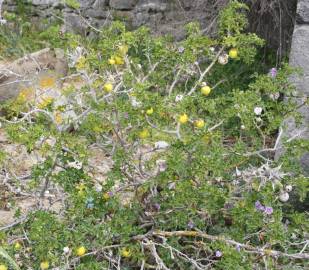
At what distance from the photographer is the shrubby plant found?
2.44m

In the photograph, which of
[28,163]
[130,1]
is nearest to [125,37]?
[28,163]

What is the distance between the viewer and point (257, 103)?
2691mm

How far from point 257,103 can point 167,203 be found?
0.57 metres

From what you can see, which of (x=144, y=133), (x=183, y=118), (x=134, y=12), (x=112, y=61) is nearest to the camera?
(x=183, y=118)

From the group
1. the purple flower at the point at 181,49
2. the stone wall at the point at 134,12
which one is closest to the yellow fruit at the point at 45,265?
the purple flower at the point at 181,49

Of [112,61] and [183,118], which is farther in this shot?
[112,61]

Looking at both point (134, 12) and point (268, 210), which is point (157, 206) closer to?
point (268, 210)

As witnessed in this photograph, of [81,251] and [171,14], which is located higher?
[81,251]

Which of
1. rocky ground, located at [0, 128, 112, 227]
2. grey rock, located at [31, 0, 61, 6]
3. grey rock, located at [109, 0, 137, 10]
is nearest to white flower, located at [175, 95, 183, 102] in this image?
rocky ground, located at [0, 128, 112, 227]

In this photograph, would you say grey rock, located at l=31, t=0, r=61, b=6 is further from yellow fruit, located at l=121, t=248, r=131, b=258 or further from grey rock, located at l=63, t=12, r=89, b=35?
yellow fruit, located at l=121, t=248, r=131, b=258

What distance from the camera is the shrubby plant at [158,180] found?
2441mm

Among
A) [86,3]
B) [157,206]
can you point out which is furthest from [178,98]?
[86,3]

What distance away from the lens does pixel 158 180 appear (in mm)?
2568

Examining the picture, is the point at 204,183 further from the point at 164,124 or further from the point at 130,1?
the point at 130,1
